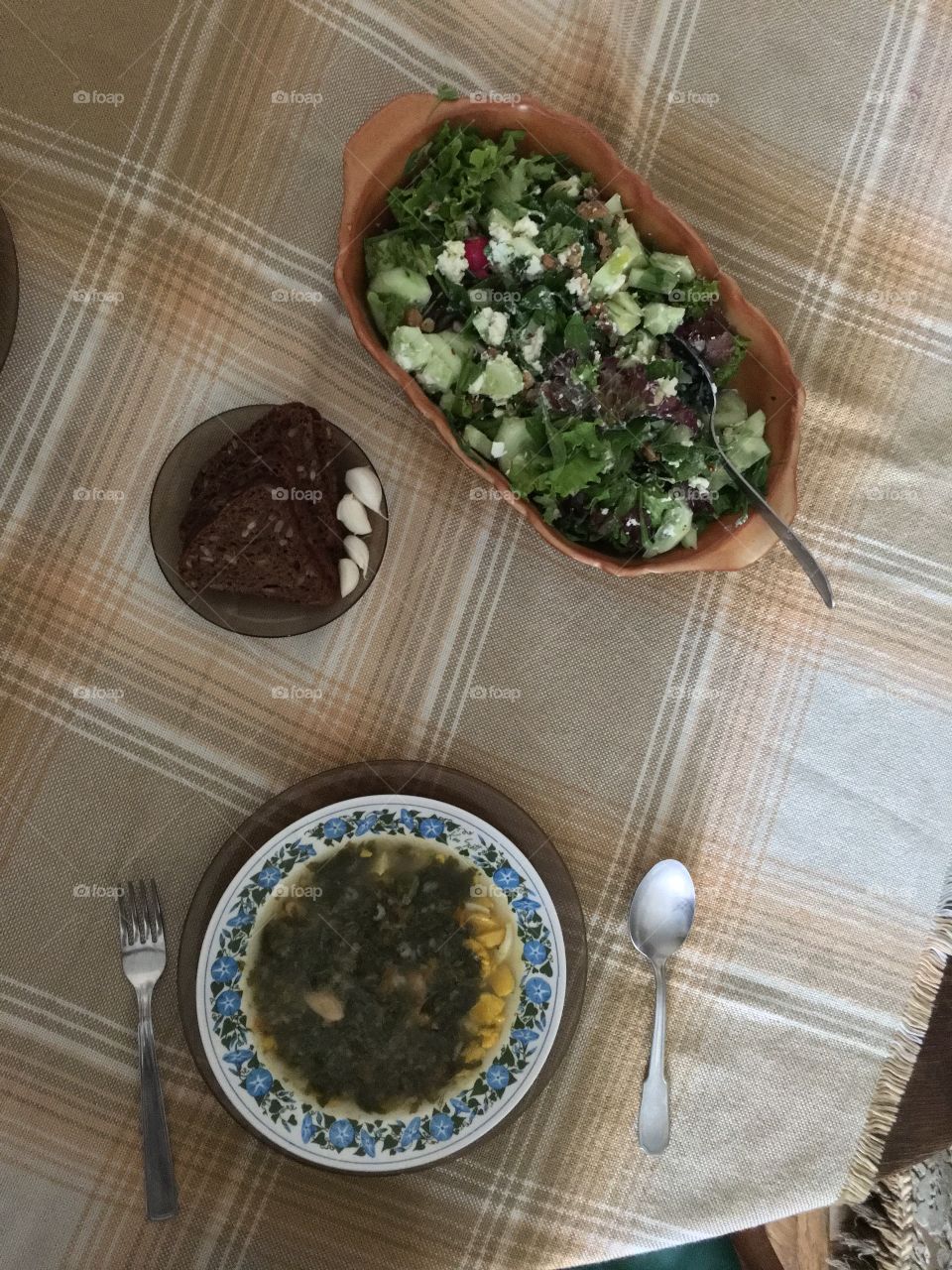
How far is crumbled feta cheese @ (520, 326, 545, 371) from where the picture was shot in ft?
4.34

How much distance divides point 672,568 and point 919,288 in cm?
65

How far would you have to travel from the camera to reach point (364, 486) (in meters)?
1.41

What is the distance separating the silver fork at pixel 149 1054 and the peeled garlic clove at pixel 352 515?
0.61 m

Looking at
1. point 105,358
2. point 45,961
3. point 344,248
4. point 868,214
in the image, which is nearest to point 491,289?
point 344,248

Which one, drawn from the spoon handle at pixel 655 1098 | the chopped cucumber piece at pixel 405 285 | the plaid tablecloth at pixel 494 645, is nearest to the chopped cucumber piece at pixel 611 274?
the chopped cucumber piece at pixel 405 285

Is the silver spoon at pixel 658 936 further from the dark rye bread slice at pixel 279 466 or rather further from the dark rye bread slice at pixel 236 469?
the dark rye bread slice at pixel 236 469

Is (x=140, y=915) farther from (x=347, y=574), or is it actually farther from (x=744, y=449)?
(x=744, y=449)

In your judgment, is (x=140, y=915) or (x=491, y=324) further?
(x=140, y=915)

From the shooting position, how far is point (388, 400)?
4.90 ft

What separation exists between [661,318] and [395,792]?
0.74 metres

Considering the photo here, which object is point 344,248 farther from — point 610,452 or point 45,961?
point 45,961

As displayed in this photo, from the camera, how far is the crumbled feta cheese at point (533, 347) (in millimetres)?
1322

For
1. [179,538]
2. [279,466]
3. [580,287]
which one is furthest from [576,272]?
[179,538]

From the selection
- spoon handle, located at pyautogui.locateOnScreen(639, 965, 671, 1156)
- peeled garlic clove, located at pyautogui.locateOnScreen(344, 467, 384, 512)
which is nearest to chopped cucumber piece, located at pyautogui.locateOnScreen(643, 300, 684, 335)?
peeled garlic clove, located at pyautogui.locateOnScreen(344, 467, 384, 512)
